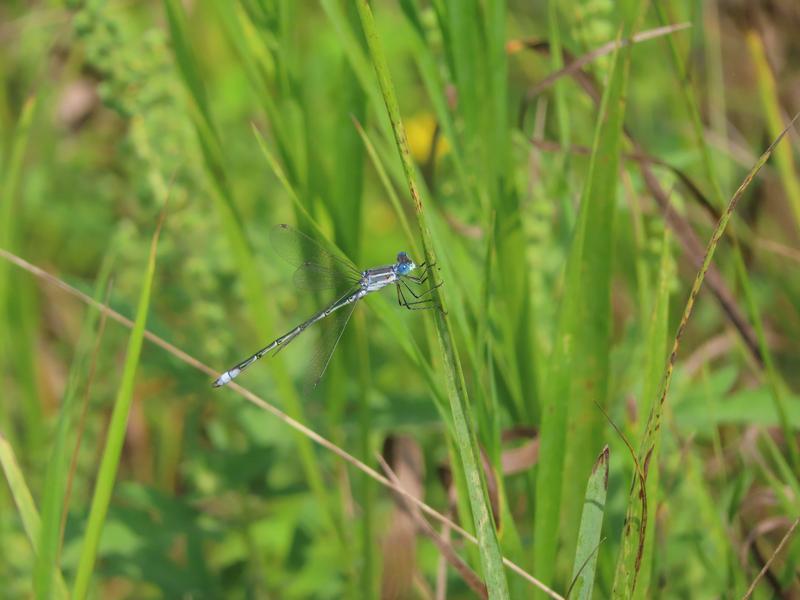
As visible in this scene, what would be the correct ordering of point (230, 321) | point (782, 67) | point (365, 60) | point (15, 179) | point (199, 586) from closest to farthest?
point (365, 60)
point (15, 179)
point (199, 586)
point (230, 321)
point (782, 67)

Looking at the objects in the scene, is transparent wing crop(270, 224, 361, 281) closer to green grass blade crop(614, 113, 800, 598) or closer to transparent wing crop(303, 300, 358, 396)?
transparent wing crop(303, 300, 358, 396)

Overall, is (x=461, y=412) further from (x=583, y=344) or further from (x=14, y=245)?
(x=14, y=245)

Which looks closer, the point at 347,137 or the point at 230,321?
the point at 347,137

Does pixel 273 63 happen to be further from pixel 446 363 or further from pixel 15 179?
pixel 446 363

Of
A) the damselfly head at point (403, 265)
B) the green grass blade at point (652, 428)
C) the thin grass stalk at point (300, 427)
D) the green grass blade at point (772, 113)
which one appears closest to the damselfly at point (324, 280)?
the damselfly head at point (403, 265)

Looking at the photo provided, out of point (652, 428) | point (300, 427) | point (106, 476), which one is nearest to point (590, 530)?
point (652, 428)

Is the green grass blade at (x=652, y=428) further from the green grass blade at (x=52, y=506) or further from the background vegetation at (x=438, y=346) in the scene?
the green grass blade at (x=52, y=506)

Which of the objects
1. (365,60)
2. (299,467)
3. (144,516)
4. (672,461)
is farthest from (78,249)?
(672,461)
